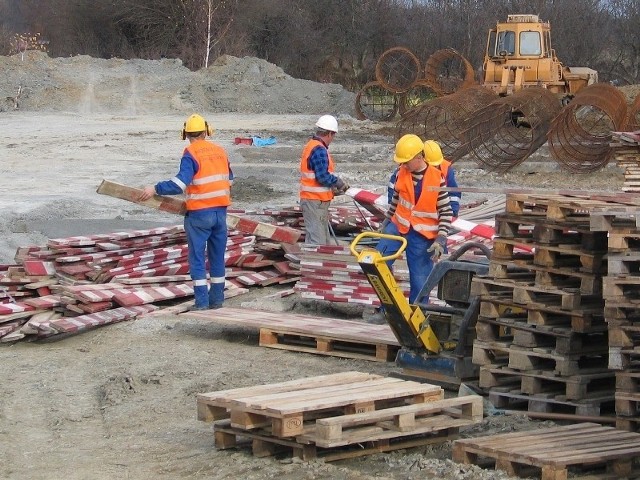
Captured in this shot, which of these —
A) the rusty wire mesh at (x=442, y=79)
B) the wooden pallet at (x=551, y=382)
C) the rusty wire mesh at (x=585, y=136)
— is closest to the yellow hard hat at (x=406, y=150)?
the wooden pallet at (x=551, y=382)

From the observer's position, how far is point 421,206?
10359 millimetres

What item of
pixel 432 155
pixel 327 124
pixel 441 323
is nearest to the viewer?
pixel 441 323

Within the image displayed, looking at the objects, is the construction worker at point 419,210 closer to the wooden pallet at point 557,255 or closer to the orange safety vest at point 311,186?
the wooden pallet at point 557,255

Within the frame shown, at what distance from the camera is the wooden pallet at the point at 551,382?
314 inches

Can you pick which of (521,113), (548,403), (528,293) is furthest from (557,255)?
(521,113)

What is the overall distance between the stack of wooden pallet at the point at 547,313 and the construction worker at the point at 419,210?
180 cm

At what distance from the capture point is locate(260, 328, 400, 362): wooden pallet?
10.1 m

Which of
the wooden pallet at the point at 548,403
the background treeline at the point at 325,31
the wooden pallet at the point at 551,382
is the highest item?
the background treeline at the point at 325,31

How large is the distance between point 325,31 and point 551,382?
58.8 metres

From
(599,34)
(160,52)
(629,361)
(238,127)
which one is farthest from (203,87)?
(629,361)

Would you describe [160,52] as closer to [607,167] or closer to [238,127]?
[238,127]

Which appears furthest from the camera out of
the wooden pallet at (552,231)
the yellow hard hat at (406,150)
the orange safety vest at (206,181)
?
the orange safety vest at (206,181)

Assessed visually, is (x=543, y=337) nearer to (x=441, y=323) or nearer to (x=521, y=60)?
(x=441, y=323)

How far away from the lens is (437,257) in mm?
10273
